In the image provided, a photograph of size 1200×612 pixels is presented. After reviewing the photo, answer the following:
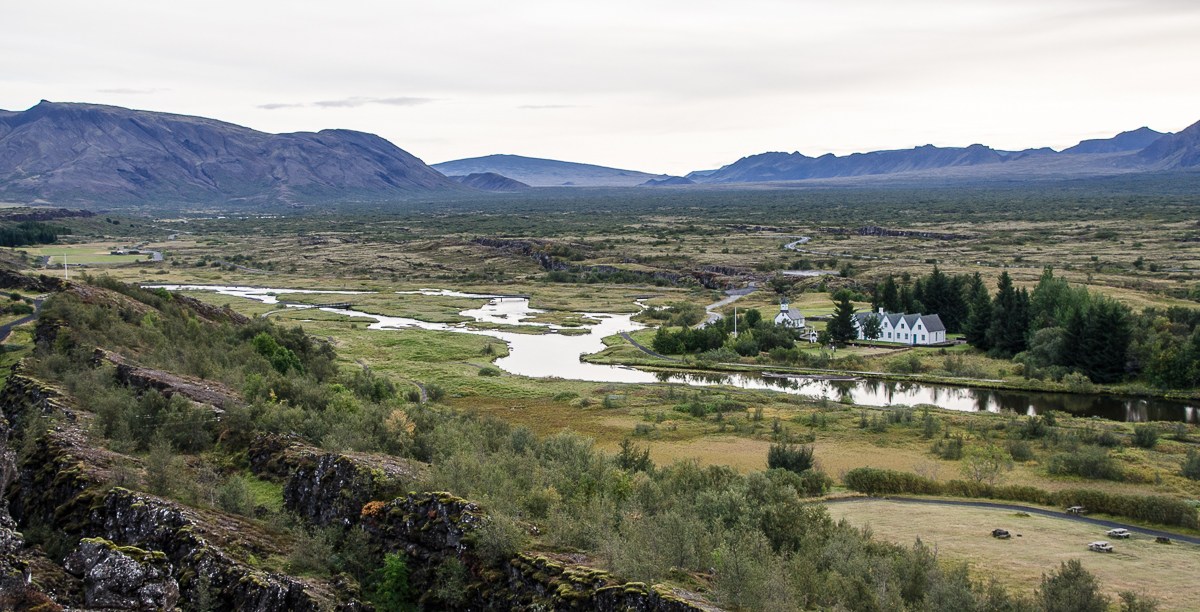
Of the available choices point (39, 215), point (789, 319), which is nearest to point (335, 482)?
point (789, 319)

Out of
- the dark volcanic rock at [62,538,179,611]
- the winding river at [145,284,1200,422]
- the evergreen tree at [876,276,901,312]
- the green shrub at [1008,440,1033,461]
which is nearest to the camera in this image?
the dark volcanic rock at [62,538,179,611]

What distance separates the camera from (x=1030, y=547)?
24.9 m

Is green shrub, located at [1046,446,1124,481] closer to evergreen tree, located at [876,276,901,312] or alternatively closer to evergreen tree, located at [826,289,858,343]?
evergreen tree, located at [826,289,858,343]

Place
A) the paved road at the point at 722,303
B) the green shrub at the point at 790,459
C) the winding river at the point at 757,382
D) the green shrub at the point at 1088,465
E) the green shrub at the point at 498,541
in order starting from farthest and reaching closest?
1. the paved road at the point at 722,303
2. the winding river at the point at 757,382
3. the green shrub at the point at 790,459
4. the green shrub at the point at 1088,465
5. the green shrub at the point at 498,541

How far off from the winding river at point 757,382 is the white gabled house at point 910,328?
1379cm

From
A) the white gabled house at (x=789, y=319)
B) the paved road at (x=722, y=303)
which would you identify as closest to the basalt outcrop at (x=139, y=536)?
the paved road at (x=722, y=303)

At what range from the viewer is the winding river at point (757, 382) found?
47.6 meters

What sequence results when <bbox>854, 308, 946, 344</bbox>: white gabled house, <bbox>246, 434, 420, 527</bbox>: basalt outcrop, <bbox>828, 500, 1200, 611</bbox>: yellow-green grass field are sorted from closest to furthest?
<bbox>246, 434, 420, 527</bbox>: basalt outcrop < <bbox>828, 500, 1200, 611</bbox>: yellow-green grass field < <bbox>854, 308, 946, 344</bbox>: white gabled house

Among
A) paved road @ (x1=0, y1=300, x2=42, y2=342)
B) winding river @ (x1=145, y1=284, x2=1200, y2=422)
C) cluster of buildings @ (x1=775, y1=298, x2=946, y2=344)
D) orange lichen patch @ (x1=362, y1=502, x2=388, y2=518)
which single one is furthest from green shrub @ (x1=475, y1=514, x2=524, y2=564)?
cluster of buildings @ (x1=775, y1=298, x2=946, y2=344)

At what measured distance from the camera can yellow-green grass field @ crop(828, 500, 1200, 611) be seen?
21753 mm

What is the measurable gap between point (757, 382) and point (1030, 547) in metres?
31.4

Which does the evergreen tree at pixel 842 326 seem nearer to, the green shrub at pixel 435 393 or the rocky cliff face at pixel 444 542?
the green shrub at pixel 435 393

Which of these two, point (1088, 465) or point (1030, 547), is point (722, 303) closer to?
point (1088, 465)

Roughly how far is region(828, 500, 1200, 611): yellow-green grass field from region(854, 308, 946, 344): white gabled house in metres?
39.8
